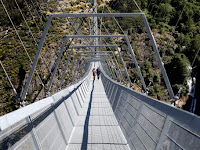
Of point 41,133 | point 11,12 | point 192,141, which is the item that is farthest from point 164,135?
point 11,12

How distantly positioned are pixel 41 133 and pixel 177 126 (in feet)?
5.54

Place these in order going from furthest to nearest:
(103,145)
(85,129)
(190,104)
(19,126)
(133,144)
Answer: (190,104) < (85,129) < (103,145) < (133,144) < (19,126)

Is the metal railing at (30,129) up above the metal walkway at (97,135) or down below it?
above

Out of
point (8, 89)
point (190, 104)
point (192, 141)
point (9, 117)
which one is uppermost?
point (9, 117)

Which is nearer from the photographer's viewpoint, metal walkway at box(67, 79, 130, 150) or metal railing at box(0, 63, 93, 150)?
metal railing at box(0, 63, 93, 150)

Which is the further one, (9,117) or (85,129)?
(85,129)

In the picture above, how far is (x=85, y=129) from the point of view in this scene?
19.2ft

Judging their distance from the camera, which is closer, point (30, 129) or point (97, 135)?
point (30, 129)

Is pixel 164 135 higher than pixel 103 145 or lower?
higher

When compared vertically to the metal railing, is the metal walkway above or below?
below

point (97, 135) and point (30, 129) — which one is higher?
point (30, 129)

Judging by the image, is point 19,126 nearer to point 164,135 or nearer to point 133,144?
point 164,135

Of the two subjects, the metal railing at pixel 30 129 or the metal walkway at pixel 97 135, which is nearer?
the metal railing at pixel 30 129

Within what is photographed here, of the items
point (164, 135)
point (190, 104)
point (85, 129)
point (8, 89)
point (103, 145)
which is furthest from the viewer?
point (190, 104)
